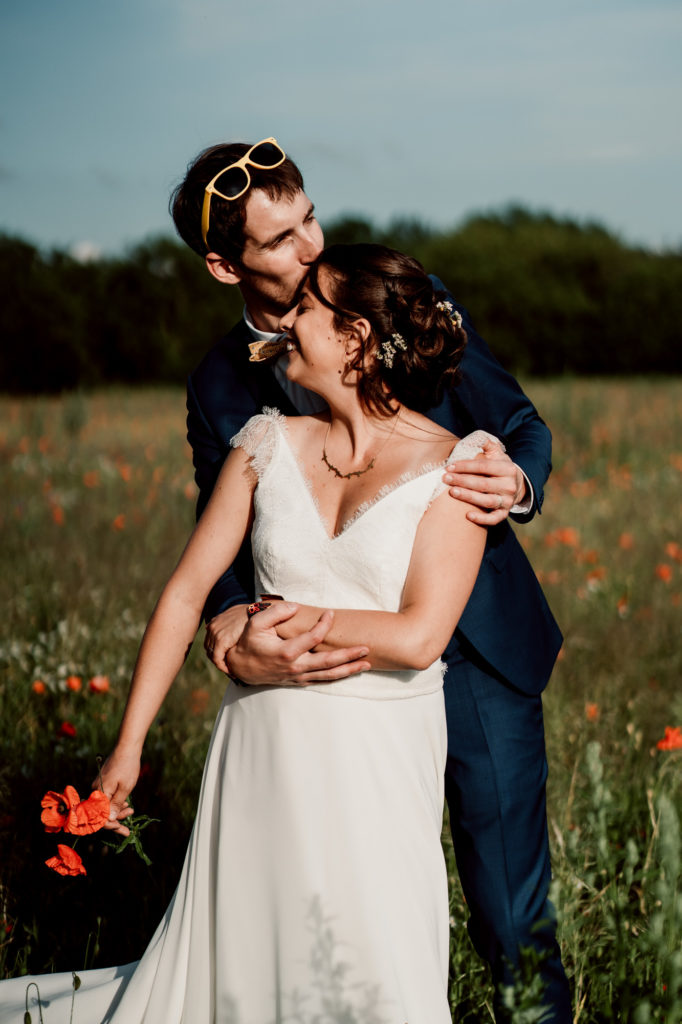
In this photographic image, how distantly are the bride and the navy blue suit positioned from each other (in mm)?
239

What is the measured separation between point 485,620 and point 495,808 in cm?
50

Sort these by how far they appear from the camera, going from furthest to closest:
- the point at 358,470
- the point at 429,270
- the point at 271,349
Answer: the point at 429,270 → the point at 271,349 → the point at 358,470

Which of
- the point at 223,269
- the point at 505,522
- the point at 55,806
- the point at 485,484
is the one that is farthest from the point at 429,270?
the point at 55,806

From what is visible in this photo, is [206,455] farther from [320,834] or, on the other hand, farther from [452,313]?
[320,834]

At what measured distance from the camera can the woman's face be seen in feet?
7.66

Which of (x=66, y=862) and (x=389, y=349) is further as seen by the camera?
(x=389, y=349)

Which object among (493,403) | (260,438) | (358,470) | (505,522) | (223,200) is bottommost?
(505,522)

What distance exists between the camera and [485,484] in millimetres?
2260

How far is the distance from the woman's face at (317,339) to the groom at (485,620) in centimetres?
32

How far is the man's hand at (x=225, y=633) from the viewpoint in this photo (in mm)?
2301

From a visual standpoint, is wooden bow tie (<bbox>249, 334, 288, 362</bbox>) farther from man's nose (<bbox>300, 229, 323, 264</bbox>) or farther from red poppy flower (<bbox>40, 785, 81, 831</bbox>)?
red poppy flower (<bbox>40, 785, 81, 831</bbox>)

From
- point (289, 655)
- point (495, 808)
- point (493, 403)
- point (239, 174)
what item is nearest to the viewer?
point (289, 655)

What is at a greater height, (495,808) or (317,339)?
(317,339)

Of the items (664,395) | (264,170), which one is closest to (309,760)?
(264,170)
